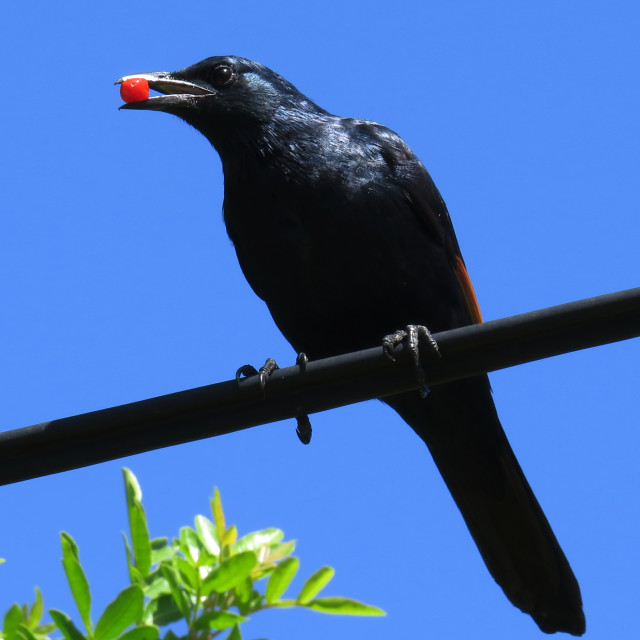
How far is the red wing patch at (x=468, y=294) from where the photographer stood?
4.66 m

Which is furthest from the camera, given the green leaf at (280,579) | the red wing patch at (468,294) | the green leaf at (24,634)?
the red wing patch at (468,294)

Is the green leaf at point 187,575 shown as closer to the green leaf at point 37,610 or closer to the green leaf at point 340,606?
the green leaf at point 340,606

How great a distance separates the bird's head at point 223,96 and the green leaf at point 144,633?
3.58 meters

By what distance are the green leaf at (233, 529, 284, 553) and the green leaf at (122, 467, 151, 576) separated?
7.0 inches

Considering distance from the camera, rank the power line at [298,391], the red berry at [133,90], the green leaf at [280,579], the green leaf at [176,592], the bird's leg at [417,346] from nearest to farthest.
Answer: the green leaf at [176,592], the green leaf at [280,579], the power line at [298,391], the bird's leg at [417,346], the red berry at [133,90]

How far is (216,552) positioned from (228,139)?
3319 mm

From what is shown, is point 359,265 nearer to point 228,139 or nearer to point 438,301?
point 438,301

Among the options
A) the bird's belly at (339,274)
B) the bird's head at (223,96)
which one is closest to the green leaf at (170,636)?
the bird's belly at (339,274)

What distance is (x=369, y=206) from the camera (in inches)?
172

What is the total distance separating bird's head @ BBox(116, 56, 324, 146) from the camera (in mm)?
4969

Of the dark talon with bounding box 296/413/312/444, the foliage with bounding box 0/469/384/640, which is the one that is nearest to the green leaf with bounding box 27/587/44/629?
the foliage with bounding box 0/469/384/640

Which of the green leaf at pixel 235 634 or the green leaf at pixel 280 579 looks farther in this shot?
the green leaf at pixel 280 579

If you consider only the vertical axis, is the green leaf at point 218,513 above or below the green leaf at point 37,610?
above

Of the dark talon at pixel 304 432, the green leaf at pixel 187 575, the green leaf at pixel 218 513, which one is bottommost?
the green leaf at pixel 187 575
